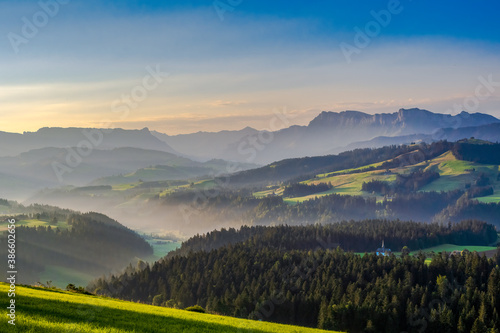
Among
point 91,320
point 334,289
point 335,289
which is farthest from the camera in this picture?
point 334,289

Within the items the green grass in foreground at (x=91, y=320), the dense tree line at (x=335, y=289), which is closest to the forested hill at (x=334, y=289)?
the dense tree line at (x=335, y=289)

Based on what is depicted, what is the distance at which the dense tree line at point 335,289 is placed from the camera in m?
94.4

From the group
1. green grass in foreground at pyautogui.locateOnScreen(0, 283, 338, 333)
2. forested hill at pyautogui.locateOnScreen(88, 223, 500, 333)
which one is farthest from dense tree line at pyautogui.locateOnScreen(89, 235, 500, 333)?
green grass in foreground at pyautogui.locateOnScreen(0, 283, 338, 333)

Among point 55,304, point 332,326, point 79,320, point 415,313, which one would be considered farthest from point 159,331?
point 415,313

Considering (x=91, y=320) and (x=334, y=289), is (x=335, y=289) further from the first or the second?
(x=91, y=320)

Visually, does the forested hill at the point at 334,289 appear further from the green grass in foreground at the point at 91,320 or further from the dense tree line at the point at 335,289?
the green grass in foreground at the point at 91,320

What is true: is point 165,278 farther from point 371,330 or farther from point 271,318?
point 371,330

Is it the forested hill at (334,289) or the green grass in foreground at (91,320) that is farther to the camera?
the forested hill at (334,289)

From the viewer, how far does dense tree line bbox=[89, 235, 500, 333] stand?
94.4 meters

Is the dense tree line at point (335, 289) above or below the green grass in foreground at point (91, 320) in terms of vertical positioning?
below

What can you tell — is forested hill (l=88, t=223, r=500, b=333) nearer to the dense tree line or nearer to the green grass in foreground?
the dense tree line

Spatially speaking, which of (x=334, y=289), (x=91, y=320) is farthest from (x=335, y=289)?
(x=91, y=320)

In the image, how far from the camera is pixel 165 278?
163 meters

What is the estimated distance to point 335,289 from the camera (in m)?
110
